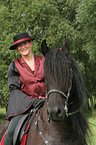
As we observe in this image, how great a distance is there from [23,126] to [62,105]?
106cm

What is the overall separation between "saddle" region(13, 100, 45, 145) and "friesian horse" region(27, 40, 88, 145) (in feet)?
0.39

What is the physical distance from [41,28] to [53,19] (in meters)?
1.23

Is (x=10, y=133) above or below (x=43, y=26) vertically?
below

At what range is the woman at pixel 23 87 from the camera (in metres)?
3.85

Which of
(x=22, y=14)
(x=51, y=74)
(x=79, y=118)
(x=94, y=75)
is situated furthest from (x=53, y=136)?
(x=94, y=75)

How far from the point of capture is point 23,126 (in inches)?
146

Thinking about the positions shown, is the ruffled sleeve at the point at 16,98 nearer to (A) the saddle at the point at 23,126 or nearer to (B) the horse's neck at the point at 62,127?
(A) the saddle at the point at 23,126

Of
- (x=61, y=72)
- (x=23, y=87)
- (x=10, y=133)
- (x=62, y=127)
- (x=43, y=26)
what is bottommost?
(x=10, y=133)

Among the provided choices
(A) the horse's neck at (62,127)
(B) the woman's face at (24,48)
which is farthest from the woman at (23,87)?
(A) the horse's neck at (62,127)

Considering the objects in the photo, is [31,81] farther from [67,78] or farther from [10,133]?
[67,78]

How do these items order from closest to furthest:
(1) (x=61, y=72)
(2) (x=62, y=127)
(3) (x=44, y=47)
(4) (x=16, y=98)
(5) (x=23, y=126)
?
(1) (x=61, y=72) < (2) (x=62, y=127) < (3) (x=44, y=47) < (5) (x=23, y=126) < (4) (x=16, y=98)

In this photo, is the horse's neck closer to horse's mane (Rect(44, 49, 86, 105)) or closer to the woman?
horse's mane (Rect(44, 49, 86, 105))

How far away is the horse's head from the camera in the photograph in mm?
2871

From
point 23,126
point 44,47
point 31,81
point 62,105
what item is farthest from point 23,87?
point 62,105
